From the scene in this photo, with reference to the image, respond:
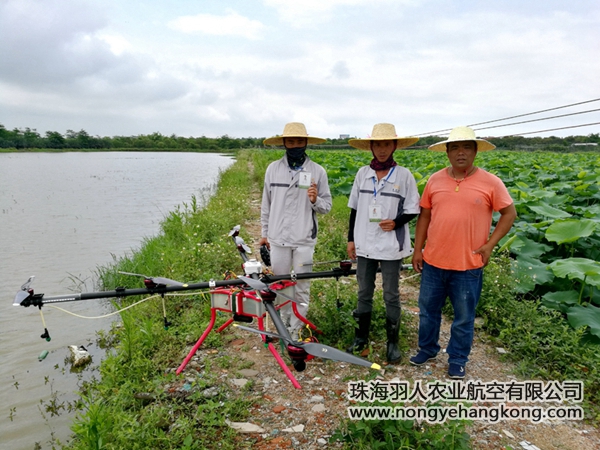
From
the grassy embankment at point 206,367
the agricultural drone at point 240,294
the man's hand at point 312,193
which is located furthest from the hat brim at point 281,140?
the grassy embankment at point 206,367

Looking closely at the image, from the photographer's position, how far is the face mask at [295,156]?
3.35 m

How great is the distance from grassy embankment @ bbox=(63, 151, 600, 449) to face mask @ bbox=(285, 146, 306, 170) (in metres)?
1.42

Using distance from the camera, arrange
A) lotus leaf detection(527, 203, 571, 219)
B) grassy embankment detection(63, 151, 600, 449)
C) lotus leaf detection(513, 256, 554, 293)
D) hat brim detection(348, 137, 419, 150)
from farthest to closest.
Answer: lotus leaf detection(527, 203, 571, 219), lotus leaf detection(513, 256, 554, 293), hat brim detection(348, 137, 419, 150), grassy embankment detection(63, 151, 600, 449)

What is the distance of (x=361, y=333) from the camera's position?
11.4 ft

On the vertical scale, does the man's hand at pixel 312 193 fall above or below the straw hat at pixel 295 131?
below

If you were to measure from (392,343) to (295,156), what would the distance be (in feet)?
6.00

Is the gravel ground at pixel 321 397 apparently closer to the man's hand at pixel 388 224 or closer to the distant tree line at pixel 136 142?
the man's hand at pixel 388 224

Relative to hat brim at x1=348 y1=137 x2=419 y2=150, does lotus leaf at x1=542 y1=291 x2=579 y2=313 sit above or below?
below

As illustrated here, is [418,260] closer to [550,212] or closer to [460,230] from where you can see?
[460,230]

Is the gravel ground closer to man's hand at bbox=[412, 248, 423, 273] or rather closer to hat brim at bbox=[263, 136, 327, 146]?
man's hand at bbox=[412, 248, 423, 273]

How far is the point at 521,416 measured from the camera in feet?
9.10

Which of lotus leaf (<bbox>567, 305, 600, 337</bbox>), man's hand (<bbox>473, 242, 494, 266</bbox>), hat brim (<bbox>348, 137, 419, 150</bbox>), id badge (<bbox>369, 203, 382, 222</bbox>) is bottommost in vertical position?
lotus leaf (<bbox>567, 305, 600, 337</bbox>)

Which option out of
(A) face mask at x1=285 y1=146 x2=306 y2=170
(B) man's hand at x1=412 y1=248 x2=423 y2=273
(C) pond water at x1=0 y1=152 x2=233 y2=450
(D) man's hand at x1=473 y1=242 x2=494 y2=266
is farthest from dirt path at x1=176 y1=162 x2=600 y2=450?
(A) face mask at x1=285 y1=146 x2=306 y2=170

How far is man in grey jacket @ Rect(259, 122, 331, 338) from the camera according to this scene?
3.36m
